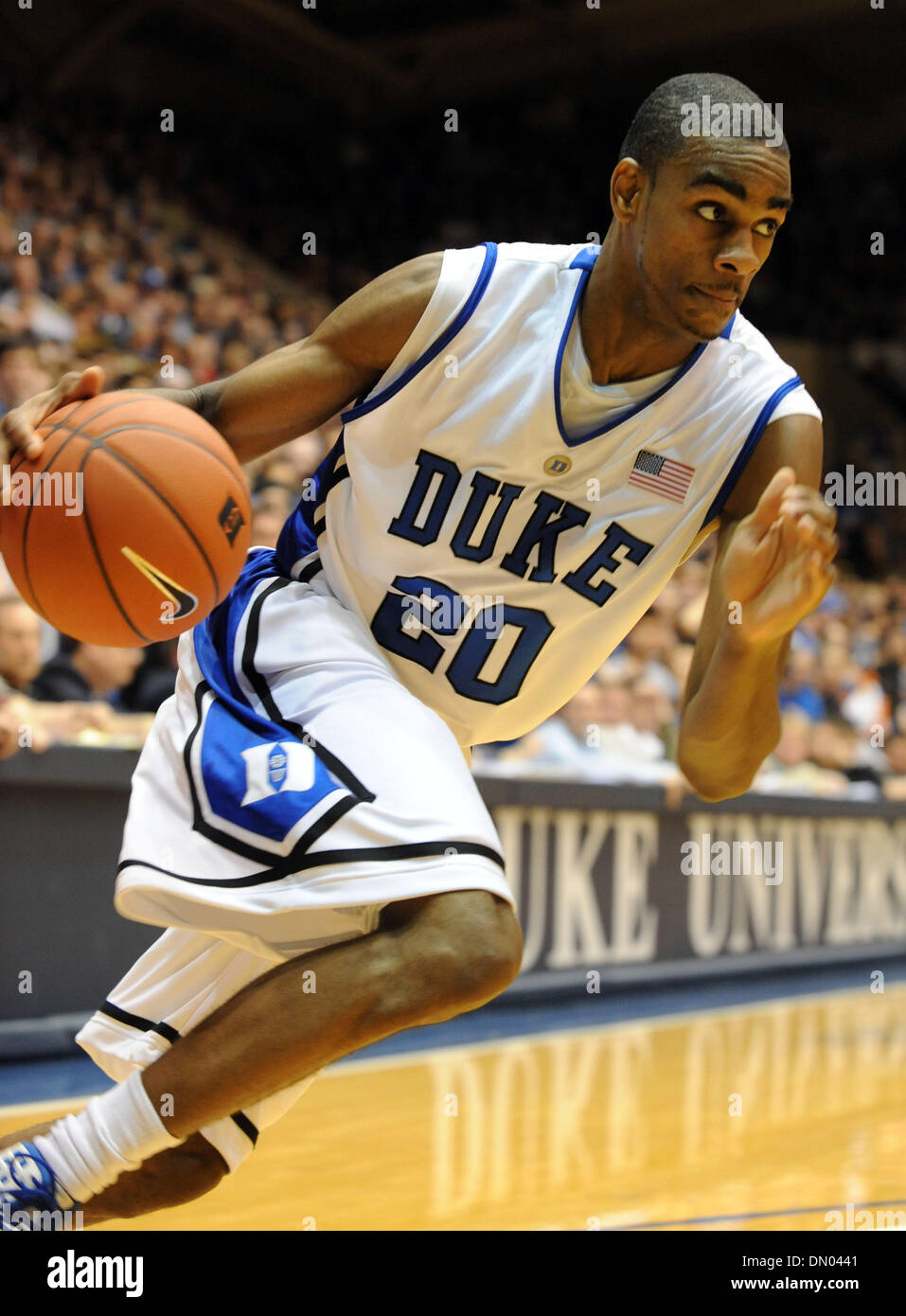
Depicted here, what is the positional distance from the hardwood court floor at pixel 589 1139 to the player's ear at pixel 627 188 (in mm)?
2212

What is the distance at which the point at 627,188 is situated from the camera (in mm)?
2688

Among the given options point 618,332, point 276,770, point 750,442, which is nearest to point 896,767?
point 750,442

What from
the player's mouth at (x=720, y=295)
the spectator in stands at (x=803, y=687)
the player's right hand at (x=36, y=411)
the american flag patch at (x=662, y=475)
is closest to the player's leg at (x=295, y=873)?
the player's right hand at (x=36, y=411)

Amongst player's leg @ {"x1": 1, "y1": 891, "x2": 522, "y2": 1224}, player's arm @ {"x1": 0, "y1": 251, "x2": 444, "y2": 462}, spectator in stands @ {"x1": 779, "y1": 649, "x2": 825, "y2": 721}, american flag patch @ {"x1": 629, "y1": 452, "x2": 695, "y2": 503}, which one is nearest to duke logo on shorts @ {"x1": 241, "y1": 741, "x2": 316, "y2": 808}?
player's leg @ {"x1": 1, "y1": 891, "x2": 522, "y2": 1224}

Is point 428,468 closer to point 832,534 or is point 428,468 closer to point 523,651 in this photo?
point 523,651

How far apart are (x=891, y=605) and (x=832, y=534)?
11182 mm

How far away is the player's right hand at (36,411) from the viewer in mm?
2475

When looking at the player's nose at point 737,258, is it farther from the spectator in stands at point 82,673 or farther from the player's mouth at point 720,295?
the spectator in stands at point 82,673

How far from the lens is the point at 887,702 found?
1129 centimetres

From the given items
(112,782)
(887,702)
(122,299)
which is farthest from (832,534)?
(887,702)

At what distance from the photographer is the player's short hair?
2543mm

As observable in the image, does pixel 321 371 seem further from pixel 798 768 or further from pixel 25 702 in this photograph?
pixel 798 768

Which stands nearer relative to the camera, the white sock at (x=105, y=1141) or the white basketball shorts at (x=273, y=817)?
the white basketball shorts at (x=273, y=817)

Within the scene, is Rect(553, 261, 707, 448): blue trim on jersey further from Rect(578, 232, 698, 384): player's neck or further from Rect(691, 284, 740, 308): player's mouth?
Rect(691, 284, 740, 308): player's mouth
